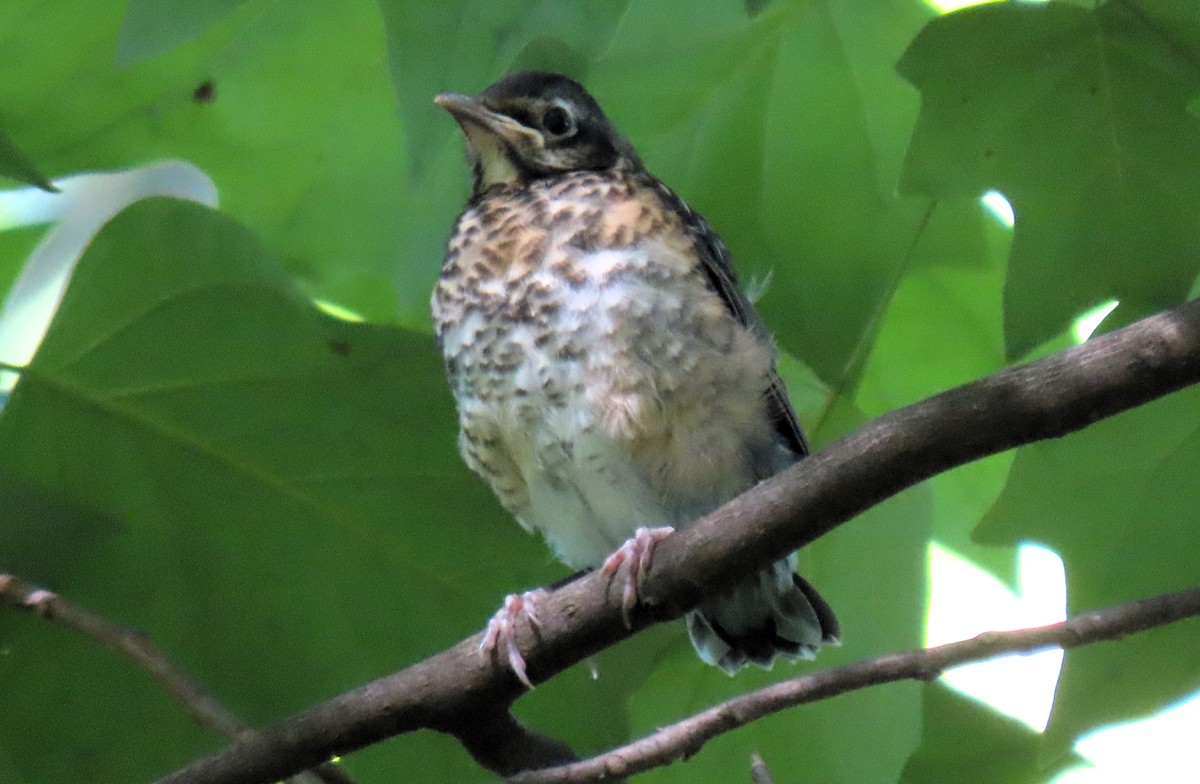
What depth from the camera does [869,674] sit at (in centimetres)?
141

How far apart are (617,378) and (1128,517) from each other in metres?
0.69

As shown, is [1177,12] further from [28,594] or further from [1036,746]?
[28,594]

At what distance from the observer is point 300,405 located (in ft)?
6.01

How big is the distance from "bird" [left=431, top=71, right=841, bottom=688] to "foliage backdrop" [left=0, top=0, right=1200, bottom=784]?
9 cm

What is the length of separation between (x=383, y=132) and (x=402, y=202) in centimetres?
11

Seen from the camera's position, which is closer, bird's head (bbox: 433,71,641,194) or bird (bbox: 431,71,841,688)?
bird (bbox: 431,71,841,688)

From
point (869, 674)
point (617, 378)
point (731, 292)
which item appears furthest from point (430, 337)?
point (869, 674)

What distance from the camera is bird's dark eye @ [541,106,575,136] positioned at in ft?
8.00

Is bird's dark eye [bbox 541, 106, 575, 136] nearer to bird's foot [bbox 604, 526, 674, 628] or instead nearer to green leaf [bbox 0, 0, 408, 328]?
green leaf [bbox 0, 0, 408, 328]

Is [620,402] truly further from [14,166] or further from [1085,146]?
[14,166]

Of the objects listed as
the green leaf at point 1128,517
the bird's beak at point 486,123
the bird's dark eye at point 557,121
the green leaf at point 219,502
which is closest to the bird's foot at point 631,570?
the green leaf at point 219,502

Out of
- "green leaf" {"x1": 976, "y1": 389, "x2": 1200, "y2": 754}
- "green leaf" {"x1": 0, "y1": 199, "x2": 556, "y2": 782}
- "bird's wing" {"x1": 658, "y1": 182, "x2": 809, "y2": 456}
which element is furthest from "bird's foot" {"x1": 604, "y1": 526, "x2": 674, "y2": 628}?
"bird's wing" {"x1": 658, "y1": 182, "x2": 809, "y2": 456}

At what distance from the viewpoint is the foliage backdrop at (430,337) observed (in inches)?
62.6

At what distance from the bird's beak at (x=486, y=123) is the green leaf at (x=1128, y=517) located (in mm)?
1077
